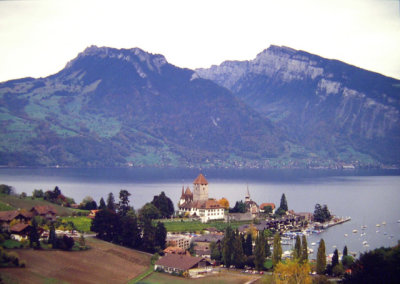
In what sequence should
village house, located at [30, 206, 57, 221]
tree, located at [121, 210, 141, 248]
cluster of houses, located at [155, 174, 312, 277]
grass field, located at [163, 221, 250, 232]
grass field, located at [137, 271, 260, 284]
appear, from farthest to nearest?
grass field, located at [163, 221, 250, 232] < village house, located at [30, 206, 57, 221] < tree, located at [121, 210, 141, 248] < cluster of houses, located at [155, 174, 312, 277] < grass field, located at [137, 271, 260, 284]

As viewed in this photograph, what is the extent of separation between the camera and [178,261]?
6619 cm

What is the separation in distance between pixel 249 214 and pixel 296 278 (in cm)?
5391

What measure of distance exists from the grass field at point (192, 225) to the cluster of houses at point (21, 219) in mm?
18702

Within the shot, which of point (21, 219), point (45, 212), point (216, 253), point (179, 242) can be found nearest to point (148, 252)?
point (179, 242)

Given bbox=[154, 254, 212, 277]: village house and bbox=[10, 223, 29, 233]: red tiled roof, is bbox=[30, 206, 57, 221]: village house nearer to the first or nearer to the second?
bbox=[10, 223, 29, 233]: red tiled roof

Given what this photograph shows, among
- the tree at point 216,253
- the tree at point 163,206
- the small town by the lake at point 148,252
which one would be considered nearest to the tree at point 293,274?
the small town by the lake at point 148,252

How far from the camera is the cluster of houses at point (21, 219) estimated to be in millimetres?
68000

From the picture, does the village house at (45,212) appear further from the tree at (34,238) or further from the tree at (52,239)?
the tree at (34,238)

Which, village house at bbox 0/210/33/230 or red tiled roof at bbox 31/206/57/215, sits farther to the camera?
red tiled roof at bbox 31/206/57/215

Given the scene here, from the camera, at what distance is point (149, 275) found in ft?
207

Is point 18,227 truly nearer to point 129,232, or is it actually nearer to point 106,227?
point 106,227

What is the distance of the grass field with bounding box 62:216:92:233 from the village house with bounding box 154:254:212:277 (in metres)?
18.7

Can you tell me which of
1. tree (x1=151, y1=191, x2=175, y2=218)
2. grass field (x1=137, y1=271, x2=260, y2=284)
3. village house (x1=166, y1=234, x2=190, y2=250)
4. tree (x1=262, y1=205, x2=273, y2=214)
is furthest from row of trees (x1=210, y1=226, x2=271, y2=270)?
tree (x1=262, y1=205, x2=273, y2=214)

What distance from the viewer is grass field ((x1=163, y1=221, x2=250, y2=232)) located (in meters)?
90.2
